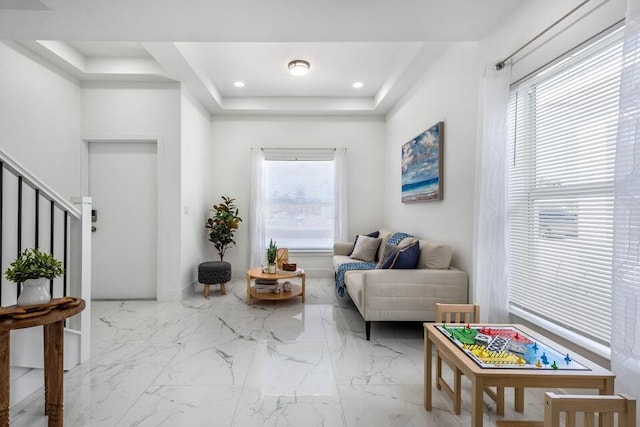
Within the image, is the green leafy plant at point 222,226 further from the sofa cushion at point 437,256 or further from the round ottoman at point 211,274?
the sofa cushion at point 437,256

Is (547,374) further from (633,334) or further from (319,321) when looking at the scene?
(319,321)

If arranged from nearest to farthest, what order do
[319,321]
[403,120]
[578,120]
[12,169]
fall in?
[578,120], [12,169], [319,321], [403,120]

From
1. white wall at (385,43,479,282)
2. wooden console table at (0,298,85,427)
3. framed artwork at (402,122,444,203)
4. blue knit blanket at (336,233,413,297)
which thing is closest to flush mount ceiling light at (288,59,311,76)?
white wall at (385,43,479,282)

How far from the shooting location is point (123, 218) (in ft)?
13.7

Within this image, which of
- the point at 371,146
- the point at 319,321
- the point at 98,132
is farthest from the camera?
the point at 371,146

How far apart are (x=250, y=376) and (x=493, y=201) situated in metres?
2.16

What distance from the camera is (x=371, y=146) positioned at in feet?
18.4

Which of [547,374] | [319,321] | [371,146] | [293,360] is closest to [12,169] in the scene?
[293,360]

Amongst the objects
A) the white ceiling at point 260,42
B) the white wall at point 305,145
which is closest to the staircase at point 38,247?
the white ceiling at point 260,42

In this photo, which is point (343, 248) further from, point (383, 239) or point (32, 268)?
point (32, 268)

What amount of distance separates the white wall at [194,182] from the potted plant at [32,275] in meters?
2.53

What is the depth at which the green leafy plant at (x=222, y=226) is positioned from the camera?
4.85 m

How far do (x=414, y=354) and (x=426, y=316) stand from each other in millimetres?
353

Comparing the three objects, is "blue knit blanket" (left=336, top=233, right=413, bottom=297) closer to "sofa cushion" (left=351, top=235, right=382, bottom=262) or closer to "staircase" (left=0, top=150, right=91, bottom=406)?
"sofa cushion" (left=351, top=235, right=382, bottom=262)
